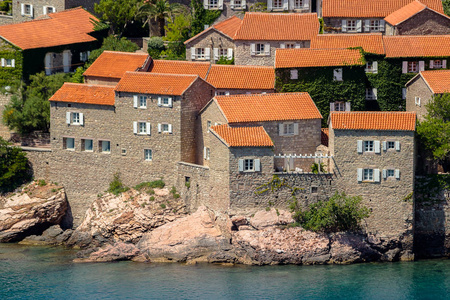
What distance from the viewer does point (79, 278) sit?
9200cm

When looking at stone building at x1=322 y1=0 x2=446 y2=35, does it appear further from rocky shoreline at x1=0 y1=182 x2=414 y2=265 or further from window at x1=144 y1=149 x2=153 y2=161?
rocky shoreline at x1=0 y1=182 x2=414 y2=265

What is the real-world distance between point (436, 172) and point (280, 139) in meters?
12.9

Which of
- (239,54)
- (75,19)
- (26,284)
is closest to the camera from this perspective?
(26,284)

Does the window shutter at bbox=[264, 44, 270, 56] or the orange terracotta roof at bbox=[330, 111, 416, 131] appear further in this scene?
the window shutter at bbox=[264, 44, 270, 56]

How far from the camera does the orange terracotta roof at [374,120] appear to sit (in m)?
A: 93.0

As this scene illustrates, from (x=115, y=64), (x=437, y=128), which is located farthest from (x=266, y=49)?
(x=437, y=128)

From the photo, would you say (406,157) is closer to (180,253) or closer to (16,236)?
(180,253)

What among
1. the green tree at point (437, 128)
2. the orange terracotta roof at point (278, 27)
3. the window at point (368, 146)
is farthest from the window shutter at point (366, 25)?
the window at point (368, 146)

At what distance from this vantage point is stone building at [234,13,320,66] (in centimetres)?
10644

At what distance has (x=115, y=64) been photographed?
10575cm

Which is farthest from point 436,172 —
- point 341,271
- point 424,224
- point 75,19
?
point 75,19

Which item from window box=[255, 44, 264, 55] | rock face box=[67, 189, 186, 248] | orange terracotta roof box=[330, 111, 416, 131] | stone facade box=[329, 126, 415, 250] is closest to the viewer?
orange terracotta roof box=[330, 111, 416, 131]

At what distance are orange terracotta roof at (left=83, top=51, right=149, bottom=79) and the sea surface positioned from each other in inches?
724

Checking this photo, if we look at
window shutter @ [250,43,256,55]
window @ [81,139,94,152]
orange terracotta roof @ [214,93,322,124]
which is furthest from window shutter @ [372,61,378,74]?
window @ [81,139,94,152]
